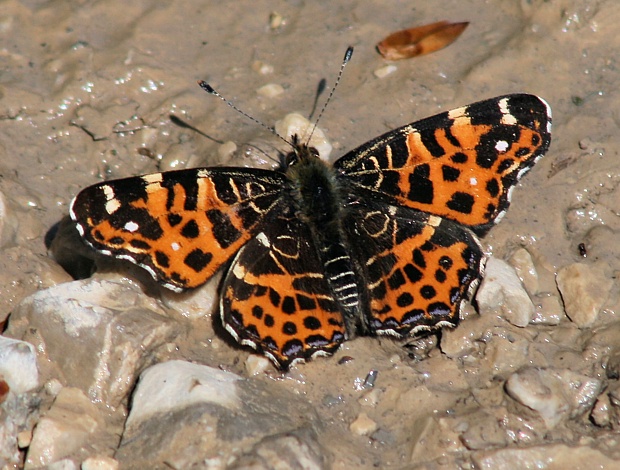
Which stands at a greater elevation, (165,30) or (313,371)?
(165,30)

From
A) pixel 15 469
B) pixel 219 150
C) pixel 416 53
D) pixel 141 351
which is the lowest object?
pixel 15 469

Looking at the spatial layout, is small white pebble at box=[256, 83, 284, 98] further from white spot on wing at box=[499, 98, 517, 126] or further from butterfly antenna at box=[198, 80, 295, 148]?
white spot on wing at box=[499, 98, 517, 126]

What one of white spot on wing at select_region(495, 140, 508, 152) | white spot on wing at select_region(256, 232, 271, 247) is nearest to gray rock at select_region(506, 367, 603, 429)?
white spot on wing at select_region(495, 140, 508, 152)

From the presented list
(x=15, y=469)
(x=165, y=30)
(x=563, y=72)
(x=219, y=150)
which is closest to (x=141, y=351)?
(x=15, y=469)

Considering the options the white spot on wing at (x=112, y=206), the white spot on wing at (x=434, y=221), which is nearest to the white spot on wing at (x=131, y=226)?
the white spot on wing at (x=112, y=206)

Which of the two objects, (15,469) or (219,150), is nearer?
(15,469)

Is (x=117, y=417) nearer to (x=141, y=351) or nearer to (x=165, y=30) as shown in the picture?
(x=141, y=351)

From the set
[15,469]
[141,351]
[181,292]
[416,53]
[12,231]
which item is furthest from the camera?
[416,53]

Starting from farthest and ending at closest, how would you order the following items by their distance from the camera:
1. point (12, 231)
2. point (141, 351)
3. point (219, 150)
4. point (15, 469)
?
point (219, 150) → point (12, 231) → point (141, 351) → point (15, 469)
